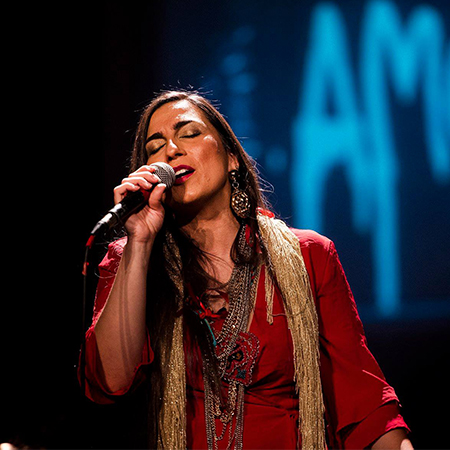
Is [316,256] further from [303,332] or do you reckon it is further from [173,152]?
[173,152]

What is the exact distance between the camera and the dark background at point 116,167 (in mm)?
1875

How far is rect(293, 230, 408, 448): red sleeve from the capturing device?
119 centimetres

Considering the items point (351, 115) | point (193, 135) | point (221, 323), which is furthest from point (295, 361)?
point (351, 115)

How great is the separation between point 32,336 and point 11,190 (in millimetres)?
566

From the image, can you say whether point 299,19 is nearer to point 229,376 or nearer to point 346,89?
point 346,89

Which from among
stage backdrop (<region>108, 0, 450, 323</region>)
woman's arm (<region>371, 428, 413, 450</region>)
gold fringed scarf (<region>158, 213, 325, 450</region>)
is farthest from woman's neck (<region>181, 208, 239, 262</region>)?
stage backdrop (<region>108, 0, 450, 323</region>)

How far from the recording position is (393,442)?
3.78 ft

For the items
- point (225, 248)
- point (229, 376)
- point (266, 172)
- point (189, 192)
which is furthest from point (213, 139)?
point (266, 172)

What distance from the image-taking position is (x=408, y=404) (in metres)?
2.03

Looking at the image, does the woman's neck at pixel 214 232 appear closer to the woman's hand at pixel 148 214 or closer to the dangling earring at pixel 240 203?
the dangling earring at pixel 240 203

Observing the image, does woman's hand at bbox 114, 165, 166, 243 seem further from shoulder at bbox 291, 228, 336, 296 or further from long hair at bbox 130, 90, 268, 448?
shoulder at bbox 291, 228, 336, 296

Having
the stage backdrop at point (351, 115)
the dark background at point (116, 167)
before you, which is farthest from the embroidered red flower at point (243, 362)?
the stage backdrop at point (351, 115)

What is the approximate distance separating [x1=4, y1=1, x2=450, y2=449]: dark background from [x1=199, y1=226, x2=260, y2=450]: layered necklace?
682 millimetres

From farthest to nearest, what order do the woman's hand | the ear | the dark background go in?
the dark background < the ear < the woman's hand
